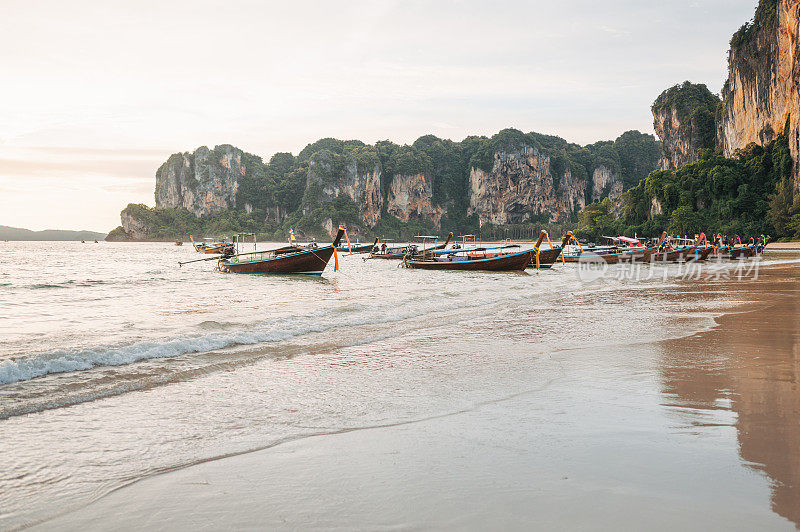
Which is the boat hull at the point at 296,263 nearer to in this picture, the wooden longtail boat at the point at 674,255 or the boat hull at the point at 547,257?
the boat hull at the point at 547,257

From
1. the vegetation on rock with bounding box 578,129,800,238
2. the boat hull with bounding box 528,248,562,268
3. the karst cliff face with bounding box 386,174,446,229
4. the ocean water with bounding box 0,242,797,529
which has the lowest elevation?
the ocean water with bounding box 0,242,797,529

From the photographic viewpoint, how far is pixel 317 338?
9.02 m

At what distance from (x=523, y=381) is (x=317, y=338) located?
174 inches

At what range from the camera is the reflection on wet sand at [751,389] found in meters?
3.09

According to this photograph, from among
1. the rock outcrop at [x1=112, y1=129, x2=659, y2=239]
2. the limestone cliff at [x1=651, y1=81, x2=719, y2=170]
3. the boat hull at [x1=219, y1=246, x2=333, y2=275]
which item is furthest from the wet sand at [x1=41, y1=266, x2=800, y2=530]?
the rock outcrop at [x1=112, y1=129, x2=659, y2=239]

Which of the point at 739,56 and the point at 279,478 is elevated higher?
the point at 739,56

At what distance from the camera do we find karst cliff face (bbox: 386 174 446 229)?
188 m

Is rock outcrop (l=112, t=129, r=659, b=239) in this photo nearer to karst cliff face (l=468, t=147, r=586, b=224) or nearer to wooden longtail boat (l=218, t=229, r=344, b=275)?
karst cliff face (l=468, t=147, r=586, b=224)

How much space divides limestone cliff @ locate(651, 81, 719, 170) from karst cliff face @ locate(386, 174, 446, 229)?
3594 inches

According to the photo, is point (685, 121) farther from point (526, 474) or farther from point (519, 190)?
point (526, 474)

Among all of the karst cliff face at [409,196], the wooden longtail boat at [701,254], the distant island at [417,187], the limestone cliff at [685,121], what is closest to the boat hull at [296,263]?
the wooden longtail boat at [701,254]

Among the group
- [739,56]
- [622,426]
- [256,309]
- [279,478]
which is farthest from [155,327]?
[739,56]

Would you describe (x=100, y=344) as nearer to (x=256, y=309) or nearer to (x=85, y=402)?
(x=85, y=402)

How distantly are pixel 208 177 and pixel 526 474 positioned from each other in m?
185
